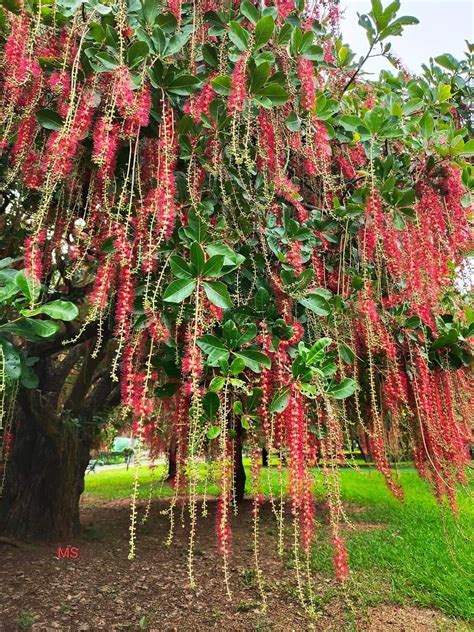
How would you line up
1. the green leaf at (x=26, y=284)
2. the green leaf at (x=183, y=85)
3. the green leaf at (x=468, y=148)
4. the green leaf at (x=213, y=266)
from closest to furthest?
1. the green leaf at (x=26, y=284)
2. the green leaf at (x=213, y=266)
3. the green leaf at (x=183, y=85)
4. the green leaf at (x=468, y=148)

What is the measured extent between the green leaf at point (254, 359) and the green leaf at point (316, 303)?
335mm

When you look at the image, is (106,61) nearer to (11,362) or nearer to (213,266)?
(213,266)

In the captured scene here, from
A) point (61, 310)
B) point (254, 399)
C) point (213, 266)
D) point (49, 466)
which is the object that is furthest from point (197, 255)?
point (49, 466)

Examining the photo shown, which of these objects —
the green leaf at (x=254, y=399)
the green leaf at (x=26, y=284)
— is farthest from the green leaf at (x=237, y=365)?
the green leaf at (x=26, y=284)

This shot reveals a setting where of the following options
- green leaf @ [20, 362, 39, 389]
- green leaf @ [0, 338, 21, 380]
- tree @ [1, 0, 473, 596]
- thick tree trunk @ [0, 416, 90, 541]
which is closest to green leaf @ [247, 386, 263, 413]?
tree @ [1, 0, 473, 596]

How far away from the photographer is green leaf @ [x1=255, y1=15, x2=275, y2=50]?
157cm

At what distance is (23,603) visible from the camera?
10.9 ft

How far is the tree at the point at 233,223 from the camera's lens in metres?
1.46

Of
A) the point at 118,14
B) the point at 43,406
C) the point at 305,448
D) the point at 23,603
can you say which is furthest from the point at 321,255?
the point at 23,603

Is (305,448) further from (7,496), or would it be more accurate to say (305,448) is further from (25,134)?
(7,496)

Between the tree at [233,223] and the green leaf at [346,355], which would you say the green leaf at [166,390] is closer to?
the tree at [233,223]

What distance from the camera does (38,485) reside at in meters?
4.59

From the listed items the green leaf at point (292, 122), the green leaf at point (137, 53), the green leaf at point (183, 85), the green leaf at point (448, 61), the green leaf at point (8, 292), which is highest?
the green leaf at point (448, 61)

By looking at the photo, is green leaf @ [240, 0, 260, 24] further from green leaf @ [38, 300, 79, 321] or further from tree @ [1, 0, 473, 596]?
green leaf @ [38, 300, 79, 321]
